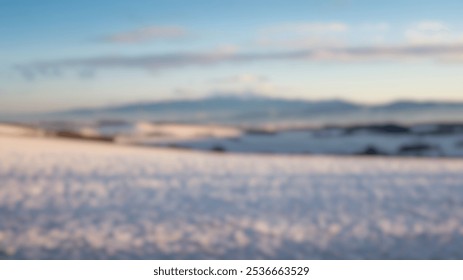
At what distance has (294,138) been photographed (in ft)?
78.8

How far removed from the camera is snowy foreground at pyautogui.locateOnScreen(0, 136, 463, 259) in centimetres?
933

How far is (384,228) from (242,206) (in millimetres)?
3276

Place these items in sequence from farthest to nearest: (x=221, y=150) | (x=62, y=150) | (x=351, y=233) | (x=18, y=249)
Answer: (x=221, y=150) → (x=62, y=150) → (x=351, y=233) → (x=18, y=249)

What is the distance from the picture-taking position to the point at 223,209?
463 inches

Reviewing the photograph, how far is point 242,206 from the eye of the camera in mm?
12156

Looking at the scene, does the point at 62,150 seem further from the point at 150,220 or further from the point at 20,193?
the point at 150,220

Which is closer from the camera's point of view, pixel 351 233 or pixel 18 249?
pixel 18 249

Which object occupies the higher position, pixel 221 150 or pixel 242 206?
pixel 221 150

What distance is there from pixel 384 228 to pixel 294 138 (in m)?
13.5

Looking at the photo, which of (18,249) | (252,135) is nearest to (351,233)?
(18,249)

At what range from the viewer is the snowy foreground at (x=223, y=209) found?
933 centimetres
